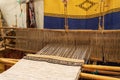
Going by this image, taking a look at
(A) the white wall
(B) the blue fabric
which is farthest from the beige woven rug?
(A) the white wall

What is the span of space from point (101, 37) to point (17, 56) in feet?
4.35

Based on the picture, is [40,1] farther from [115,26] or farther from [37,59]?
[37,59]

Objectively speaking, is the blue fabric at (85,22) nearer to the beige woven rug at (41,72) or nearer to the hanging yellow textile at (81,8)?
the hanging yellow textile at (81,8)

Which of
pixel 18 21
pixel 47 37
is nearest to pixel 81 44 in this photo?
pixel 47 37

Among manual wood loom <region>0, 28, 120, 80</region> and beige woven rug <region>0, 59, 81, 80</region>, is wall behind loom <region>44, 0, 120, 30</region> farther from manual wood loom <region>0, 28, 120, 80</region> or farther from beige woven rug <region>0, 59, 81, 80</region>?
beige woven rug <region>0, 59, 81, 80</region>

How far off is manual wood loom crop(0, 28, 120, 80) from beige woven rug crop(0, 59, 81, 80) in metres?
0.49

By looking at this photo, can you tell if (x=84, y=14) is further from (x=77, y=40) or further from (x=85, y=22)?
(x=77, y=40)

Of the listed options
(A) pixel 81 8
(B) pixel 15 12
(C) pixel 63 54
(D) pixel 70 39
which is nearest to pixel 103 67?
(C) pixel 63 54

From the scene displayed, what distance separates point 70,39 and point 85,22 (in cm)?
68

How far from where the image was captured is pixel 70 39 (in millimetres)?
1854

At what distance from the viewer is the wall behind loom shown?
2.07 m

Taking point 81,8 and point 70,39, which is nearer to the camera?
point 70,39

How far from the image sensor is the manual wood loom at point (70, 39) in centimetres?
167

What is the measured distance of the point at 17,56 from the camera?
2.44 metres
